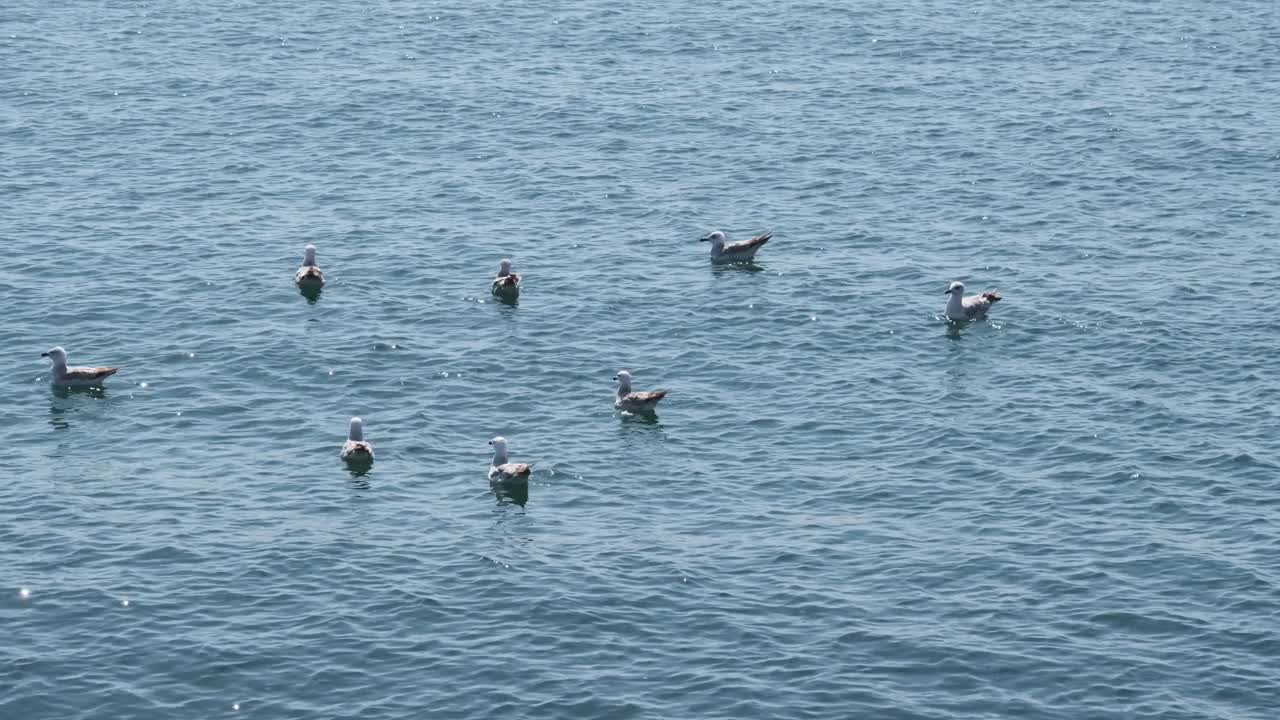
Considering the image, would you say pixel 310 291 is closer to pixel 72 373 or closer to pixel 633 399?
pixel 72 373

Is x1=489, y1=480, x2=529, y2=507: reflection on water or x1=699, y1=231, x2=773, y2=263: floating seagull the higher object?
x1=699, y1=231, x2=773, y2=263: floating seagull

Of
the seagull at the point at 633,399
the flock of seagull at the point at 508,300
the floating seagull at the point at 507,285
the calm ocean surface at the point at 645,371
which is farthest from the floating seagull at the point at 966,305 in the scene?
the floating seagull at the point at 507,285

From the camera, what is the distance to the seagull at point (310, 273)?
70.6 m

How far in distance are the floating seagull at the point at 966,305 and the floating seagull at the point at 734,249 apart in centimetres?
915

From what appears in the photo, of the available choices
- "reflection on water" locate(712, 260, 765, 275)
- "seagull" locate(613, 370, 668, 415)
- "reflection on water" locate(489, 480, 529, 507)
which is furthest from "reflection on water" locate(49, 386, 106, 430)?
"reflection on water" locate(712, 260, 765, 275)

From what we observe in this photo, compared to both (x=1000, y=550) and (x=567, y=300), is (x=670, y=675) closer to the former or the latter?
(x=1000, y=550)

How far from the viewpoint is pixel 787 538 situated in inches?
2040

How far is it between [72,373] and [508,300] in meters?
16.5

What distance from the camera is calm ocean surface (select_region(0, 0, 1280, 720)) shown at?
45.6 m

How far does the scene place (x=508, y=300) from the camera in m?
70.6

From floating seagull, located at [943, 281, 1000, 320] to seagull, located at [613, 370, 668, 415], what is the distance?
12819 millimetres

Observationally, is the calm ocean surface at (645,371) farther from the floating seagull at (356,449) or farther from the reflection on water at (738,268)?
the floating seagull at (356,449)

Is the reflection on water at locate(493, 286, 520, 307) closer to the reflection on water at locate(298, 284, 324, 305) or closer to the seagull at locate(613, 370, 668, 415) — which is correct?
the reflection on water at locate(298, 284, 324, 305)

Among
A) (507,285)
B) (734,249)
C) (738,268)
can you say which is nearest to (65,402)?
(507,285)
